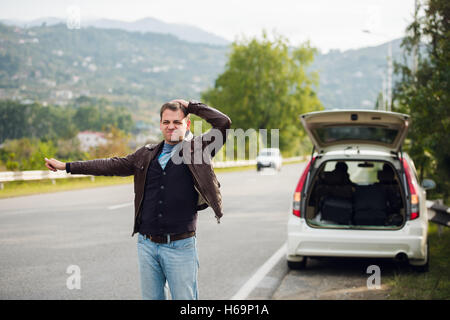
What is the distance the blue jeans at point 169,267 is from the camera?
11.2ft

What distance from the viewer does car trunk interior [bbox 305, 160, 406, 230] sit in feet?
25.5

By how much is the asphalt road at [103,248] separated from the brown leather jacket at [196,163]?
3.00m

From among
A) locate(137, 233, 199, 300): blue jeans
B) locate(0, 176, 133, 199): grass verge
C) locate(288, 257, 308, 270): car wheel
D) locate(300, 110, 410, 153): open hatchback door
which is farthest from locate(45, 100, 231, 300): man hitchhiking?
locate(0, 176, 133, 199): grass verge

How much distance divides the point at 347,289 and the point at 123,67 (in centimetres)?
17385

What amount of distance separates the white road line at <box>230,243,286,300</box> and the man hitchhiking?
9.08ft

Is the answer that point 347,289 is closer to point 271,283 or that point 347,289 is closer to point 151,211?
point 271,283

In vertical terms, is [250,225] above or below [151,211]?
below

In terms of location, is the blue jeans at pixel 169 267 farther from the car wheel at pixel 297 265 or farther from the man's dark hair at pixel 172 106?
Result: the car wheel at pixel 297 265

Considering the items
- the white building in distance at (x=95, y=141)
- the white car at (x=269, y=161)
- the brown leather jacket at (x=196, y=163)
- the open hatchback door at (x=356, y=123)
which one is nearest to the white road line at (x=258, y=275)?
the open hatchback door at (x=356, y=123)

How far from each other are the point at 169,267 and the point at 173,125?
0.88 metres

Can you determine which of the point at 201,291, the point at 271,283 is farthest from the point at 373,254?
the point at 201,291

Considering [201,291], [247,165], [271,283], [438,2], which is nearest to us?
[201,291]

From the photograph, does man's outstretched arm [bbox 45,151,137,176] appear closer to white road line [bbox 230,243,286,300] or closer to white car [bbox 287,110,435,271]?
Result: white road line [bbox 230,243,286,300]

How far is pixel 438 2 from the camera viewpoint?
9086 mm
